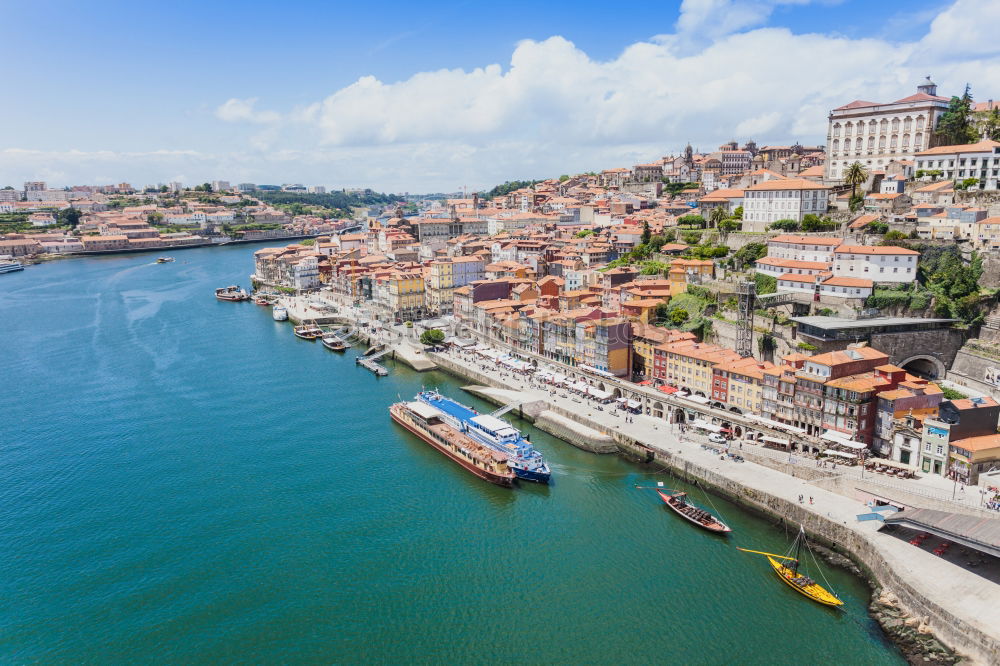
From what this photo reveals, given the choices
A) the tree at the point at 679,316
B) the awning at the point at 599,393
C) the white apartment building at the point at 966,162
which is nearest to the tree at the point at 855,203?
the white apartment building at the point at 966,162

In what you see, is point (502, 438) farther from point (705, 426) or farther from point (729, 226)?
point (729, 226)

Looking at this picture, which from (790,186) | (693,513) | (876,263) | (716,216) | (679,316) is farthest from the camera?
(716,216)

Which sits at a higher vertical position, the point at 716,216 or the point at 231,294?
the point at 716,216

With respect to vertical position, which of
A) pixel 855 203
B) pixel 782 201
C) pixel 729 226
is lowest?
pixel 729 226

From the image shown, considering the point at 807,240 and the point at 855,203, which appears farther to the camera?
the point at 855,203

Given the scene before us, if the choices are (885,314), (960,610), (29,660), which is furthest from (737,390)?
(29,660)

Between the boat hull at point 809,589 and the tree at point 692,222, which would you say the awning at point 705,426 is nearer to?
the boat hull at point 809,589

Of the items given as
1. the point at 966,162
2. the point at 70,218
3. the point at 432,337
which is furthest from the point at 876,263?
the point at 70,218

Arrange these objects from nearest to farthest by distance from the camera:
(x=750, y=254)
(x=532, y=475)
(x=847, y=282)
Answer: (x=532, y=475) → (x=847, y=282) → (x=750, y=254)
